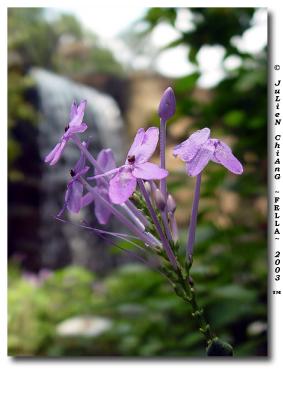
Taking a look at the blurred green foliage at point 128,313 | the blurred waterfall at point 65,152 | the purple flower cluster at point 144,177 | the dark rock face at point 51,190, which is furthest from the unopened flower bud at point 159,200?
the dark rock face at point 51,190

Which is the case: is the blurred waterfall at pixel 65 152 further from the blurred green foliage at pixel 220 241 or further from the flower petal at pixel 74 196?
the flower petal at pixel 74 196

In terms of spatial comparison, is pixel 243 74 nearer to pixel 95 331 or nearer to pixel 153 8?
pixel 153 8

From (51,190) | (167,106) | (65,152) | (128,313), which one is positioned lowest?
(128,313)

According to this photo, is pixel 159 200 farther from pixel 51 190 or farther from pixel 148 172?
pixel 51 190

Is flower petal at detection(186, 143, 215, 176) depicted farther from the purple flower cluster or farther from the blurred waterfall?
the blurred waterfall

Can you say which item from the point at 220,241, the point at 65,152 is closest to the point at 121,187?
the point at 220,241

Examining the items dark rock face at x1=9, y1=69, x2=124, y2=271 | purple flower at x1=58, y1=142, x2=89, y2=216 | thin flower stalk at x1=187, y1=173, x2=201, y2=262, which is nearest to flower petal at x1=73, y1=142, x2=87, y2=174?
purple flower at x1=58, y1=142, x2=89, y2=216
